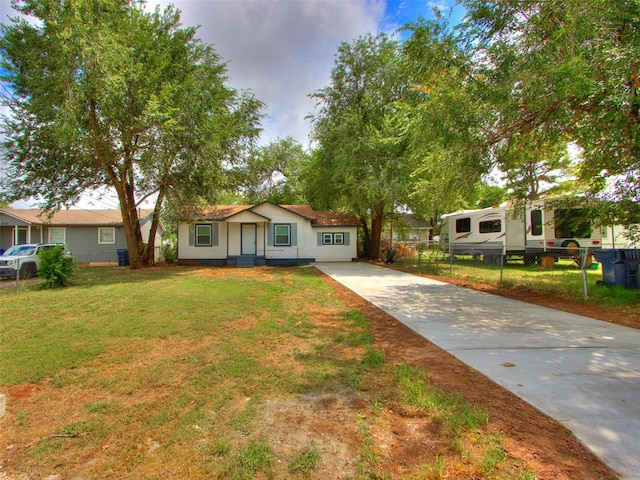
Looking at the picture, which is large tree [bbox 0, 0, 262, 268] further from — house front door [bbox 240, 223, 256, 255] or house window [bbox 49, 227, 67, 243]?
house window [bbox 49, 227, 67, 243]

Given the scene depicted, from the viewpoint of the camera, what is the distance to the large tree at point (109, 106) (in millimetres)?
11383

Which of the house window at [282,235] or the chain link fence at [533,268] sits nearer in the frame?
the chain link fence at [533,268]

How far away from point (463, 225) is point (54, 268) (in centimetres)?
1921

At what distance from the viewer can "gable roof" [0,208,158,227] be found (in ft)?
64.0

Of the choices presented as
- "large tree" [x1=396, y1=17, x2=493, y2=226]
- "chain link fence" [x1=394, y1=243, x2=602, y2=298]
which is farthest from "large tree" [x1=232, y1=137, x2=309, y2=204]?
"large tree" [x1=396, y1=17, x2=493, y2=226]

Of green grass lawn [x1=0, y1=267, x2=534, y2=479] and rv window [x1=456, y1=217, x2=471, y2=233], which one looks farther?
rv window [x1=456, y1=217, x2=471, y2=233]

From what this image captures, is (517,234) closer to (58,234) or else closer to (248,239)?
(248,239)

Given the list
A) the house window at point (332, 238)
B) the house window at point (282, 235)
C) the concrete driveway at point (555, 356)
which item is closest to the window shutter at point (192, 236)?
the house window at point (282, 235)

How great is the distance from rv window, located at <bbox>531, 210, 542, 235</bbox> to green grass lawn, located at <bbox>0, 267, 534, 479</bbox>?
1368cm

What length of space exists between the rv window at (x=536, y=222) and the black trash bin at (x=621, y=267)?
716 centimetres

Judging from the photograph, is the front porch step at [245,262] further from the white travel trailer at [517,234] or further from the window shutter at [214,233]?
the white travel trailer at [517,234]

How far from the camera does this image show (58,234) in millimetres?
20328

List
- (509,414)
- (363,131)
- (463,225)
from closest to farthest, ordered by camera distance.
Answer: (509,414) → (363,131) → (463,225)

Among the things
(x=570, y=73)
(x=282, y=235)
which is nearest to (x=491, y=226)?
(x=282, y=235)
